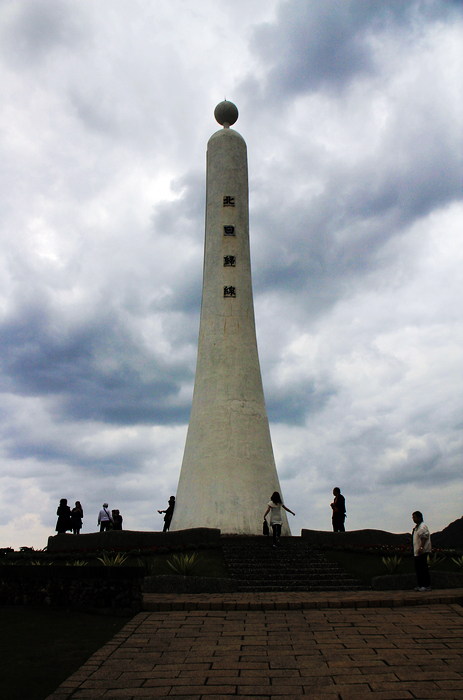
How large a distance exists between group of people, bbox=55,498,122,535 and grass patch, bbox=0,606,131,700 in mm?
8195

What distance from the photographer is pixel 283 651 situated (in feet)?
19.5

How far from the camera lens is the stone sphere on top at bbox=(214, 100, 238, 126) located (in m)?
21.9

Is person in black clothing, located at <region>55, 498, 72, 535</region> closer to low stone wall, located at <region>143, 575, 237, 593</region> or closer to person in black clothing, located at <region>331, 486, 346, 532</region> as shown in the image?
person in black clothing, located at <region>331, 486, 346, 532</region>

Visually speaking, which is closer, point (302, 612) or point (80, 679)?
point (80, 679)

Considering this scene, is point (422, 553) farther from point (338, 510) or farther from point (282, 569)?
point (338, 510)

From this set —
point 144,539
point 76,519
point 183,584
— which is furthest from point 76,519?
point 183,584

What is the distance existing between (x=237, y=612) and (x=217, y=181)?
52.5ft

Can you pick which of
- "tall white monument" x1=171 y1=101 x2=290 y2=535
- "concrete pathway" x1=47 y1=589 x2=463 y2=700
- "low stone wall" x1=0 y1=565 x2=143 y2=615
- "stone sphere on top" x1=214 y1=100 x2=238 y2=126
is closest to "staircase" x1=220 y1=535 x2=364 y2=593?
"concrete pathway" x1=47 y1=589 x2=463 y2=700

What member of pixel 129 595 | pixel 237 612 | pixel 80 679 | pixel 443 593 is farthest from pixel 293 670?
pixel 443 593

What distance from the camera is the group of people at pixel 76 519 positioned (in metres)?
16.5

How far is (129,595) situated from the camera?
798cm

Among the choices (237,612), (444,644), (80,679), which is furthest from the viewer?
(237,612)

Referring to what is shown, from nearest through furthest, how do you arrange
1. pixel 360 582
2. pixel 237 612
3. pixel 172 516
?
pixel 237 612, pixel 360 582, pixel 172 516

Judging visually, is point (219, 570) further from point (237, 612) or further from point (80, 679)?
point (80, 679)
